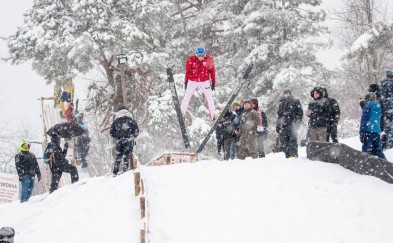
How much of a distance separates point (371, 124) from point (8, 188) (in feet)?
56.1

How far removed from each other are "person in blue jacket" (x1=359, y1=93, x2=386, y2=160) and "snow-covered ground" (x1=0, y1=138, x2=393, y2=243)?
35.5 inches

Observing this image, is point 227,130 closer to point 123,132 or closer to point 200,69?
point 200,69

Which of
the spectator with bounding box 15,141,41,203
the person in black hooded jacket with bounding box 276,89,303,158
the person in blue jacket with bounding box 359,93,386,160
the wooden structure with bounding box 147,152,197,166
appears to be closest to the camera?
the person in blue jacket with bounding box 359,93,386,160

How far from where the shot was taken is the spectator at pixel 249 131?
10.5 m

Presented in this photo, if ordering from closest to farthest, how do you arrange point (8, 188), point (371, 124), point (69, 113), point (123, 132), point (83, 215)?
point (83, 215), point (371, 124), point (123, 132), point (69, 113), point (8, 188)

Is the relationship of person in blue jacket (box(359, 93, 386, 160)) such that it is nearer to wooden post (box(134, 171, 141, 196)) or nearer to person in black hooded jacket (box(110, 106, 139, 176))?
wooden post (box(134, 171, 141, 196))

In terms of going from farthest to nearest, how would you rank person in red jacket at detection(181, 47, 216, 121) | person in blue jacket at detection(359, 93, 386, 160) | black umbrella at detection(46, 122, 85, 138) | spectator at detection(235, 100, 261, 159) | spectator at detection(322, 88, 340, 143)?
black umbrella at detection(46, 122, 85, 138), person in red jacket at detection(181, 47, 216, 121), spectator at detection(235, 100, 261, 159), spectator at detection(322, 88, 340, 143), person in blue jacket at detection(359, 93, 386, 160)

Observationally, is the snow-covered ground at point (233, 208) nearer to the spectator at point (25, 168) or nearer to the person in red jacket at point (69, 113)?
the spectator at point (25, 168)

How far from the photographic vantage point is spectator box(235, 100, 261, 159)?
10477mm

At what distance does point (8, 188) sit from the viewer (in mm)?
19594

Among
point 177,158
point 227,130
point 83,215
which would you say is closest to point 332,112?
point 227,130

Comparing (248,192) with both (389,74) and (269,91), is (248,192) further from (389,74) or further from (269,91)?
(269,91)

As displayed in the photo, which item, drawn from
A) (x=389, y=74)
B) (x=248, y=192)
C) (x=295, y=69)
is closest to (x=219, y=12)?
(x=295, y=69)

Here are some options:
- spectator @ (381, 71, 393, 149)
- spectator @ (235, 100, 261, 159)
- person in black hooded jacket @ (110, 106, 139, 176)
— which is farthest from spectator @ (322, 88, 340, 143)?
person in black hooded jacket @ (110, 106, 139, 176)
